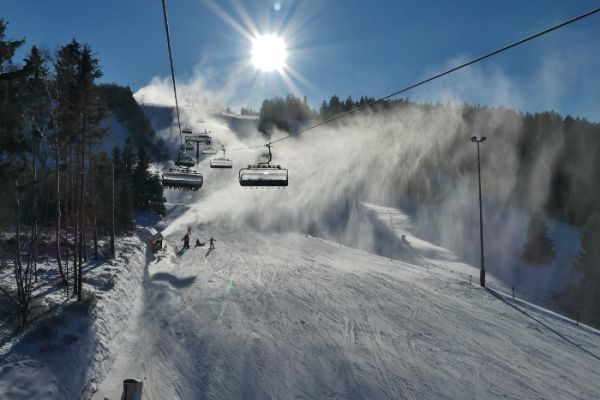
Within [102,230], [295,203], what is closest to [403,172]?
[295,203]

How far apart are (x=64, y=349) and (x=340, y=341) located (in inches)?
304

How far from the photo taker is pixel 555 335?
14312 mm

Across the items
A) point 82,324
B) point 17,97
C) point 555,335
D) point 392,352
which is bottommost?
point 555,335

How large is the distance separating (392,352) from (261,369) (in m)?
4.13

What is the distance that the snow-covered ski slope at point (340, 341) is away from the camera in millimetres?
9445

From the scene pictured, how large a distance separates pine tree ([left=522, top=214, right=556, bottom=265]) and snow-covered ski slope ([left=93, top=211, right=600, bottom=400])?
Result: 1445 inches

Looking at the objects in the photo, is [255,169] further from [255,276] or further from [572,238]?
[572,238]

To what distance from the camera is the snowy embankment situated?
7.25m

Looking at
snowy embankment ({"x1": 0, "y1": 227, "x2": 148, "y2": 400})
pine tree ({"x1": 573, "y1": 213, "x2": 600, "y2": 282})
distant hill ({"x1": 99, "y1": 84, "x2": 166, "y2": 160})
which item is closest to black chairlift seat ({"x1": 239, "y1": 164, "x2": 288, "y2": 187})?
snowy embankment ({"x1": 0, "y1": 227, "x2": 148, "y2": 400})

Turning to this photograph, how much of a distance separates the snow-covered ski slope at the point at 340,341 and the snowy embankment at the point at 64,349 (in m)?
0.53

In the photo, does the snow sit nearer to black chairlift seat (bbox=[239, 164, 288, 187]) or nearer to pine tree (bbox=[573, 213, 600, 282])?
black chairlift seat (bbox=[239, 164, 288, 187])

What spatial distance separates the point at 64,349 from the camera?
8.60 meters

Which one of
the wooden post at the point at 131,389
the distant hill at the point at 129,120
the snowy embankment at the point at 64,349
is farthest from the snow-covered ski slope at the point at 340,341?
the distant hill at the point at 129,120

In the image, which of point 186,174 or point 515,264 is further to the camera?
point 515,264
